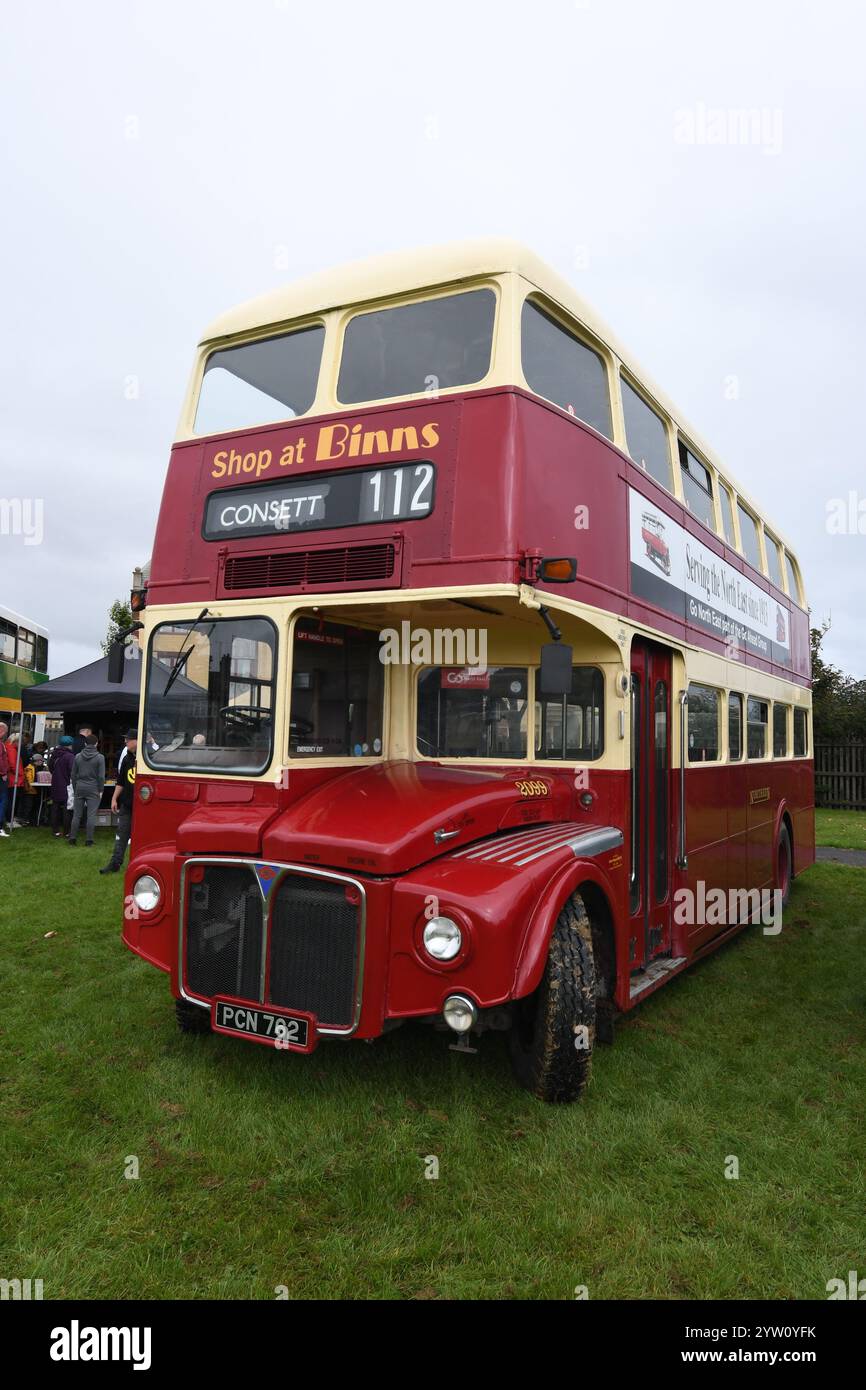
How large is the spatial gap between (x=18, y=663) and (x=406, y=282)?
647 inches

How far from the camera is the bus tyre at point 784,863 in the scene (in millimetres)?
9547

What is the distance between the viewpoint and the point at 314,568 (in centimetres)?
471

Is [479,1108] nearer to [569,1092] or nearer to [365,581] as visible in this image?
[569,1092]

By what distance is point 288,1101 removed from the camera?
4.22m

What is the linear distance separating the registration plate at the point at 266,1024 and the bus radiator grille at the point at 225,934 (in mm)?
107

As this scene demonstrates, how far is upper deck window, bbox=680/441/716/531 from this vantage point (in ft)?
22.6

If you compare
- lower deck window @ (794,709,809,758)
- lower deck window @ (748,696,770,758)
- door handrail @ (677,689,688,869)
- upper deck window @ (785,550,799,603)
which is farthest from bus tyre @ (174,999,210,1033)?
upper deck window @ (785,550,799,603)

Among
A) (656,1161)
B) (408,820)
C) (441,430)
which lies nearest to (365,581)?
(441,430)

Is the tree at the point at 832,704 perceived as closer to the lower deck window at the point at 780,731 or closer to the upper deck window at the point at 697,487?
the lower deck window at the point at 780,731

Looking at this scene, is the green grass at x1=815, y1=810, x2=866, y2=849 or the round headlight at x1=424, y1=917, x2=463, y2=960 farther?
the green grass at x1=815, y1=810, x2=866, y2=849

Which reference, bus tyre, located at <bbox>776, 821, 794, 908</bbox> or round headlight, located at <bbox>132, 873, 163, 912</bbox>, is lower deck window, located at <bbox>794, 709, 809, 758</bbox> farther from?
round headlight, located at <bbox>132, 873, 163, 912</bbox>

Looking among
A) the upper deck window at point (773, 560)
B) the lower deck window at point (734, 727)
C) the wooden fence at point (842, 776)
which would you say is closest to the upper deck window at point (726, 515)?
the lower deck window at point (734, 727)

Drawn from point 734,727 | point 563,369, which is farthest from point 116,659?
point 734,727

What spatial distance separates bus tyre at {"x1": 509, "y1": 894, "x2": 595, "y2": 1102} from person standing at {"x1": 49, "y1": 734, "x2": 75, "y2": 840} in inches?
453
